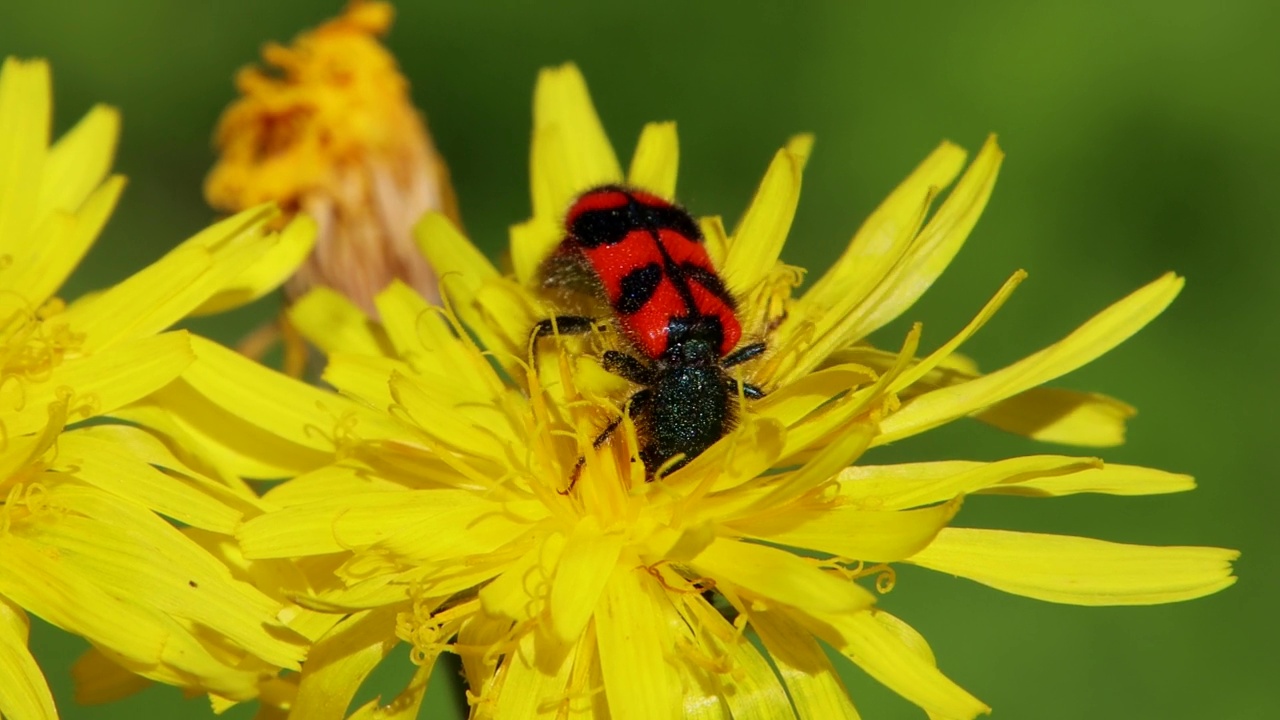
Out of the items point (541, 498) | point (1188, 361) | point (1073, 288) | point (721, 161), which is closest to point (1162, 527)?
point (1188, 361)

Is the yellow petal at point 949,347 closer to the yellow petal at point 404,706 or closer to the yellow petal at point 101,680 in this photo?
the yellow petal at point 404,706

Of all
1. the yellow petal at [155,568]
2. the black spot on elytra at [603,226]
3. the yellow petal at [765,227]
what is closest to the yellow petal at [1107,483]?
the yellow petal at [765,227]

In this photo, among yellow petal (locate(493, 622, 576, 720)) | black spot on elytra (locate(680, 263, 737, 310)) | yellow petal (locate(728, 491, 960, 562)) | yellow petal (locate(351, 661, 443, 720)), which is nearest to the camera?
yellow petal (locate(728, 491, 960, 562))

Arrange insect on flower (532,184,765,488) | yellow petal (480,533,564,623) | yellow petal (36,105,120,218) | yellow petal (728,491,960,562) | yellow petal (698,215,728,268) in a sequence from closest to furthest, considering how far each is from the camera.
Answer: yellow petal (728,491,960,562) < yellow petal (480,533,564,623) < insect on flower (532,184,765,488) < yellow petal (698,215,728,268) < yellow petal (36,105,120,218)

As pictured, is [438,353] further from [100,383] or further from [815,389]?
[815,389]

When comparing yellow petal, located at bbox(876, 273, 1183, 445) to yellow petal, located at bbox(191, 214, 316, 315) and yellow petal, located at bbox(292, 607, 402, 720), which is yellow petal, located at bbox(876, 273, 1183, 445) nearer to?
yellow petal, located at bbox(292, 607, 402, 720)

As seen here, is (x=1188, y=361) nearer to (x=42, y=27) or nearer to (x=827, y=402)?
(x=827, y=402)

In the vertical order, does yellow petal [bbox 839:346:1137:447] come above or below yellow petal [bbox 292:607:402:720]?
above

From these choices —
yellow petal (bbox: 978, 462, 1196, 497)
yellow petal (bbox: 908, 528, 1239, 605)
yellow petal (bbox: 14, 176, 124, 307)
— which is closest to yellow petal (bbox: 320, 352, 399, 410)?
yellow petal (bbox: 14, 176, 124, 307)
